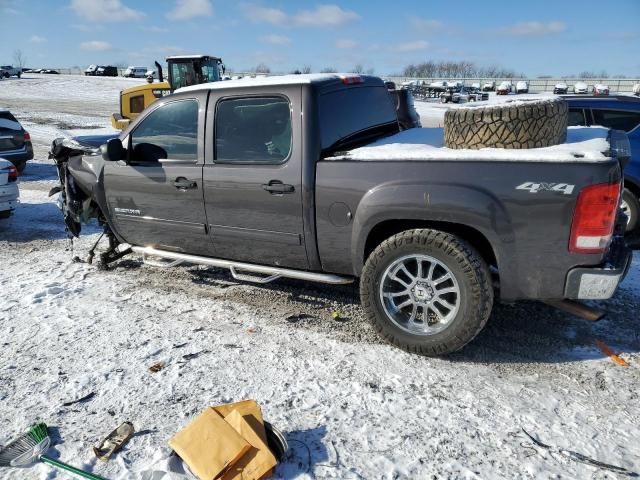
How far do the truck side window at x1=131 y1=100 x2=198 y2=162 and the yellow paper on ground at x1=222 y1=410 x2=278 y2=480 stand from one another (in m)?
2.52

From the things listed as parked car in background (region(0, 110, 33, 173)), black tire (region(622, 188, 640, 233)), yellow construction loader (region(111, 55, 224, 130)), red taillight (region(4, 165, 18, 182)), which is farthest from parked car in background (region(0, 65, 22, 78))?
black tire (region(622, 188, 640, 233))

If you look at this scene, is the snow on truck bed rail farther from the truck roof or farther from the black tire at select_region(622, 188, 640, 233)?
the black tire at select_region(622, 188, 640, 233)

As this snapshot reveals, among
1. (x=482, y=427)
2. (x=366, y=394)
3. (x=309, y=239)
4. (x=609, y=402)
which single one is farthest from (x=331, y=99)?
(x=609, y=402)

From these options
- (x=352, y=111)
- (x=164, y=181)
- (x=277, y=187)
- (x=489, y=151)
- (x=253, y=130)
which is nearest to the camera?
(x=489, y=151)

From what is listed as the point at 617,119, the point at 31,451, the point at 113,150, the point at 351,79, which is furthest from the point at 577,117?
the point at 31,451

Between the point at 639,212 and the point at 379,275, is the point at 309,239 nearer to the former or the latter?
the point at 379,275

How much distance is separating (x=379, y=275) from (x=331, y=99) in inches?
57.2

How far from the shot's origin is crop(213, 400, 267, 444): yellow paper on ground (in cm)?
253

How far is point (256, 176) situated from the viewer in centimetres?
384

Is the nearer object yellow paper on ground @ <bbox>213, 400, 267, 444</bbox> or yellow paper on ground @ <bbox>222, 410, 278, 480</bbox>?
yellow paper on ground @ <bbox>222, 410, 278, 480</bbox>

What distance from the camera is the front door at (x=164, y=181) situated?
4.20m

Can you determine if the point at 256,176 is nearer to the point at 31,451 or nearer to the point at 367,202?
the point at 367,202

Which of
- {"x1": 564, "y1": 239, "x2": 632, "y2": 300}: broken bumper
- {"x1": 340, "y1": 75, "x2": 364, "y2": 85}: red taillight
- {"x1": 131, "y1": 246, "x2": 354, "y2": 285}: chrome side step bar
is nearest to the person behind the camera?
{"x1": 564, "y1": 239, "x2": 632, "y2": 300}: broken bumper

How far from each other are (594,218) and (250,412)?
224cm
